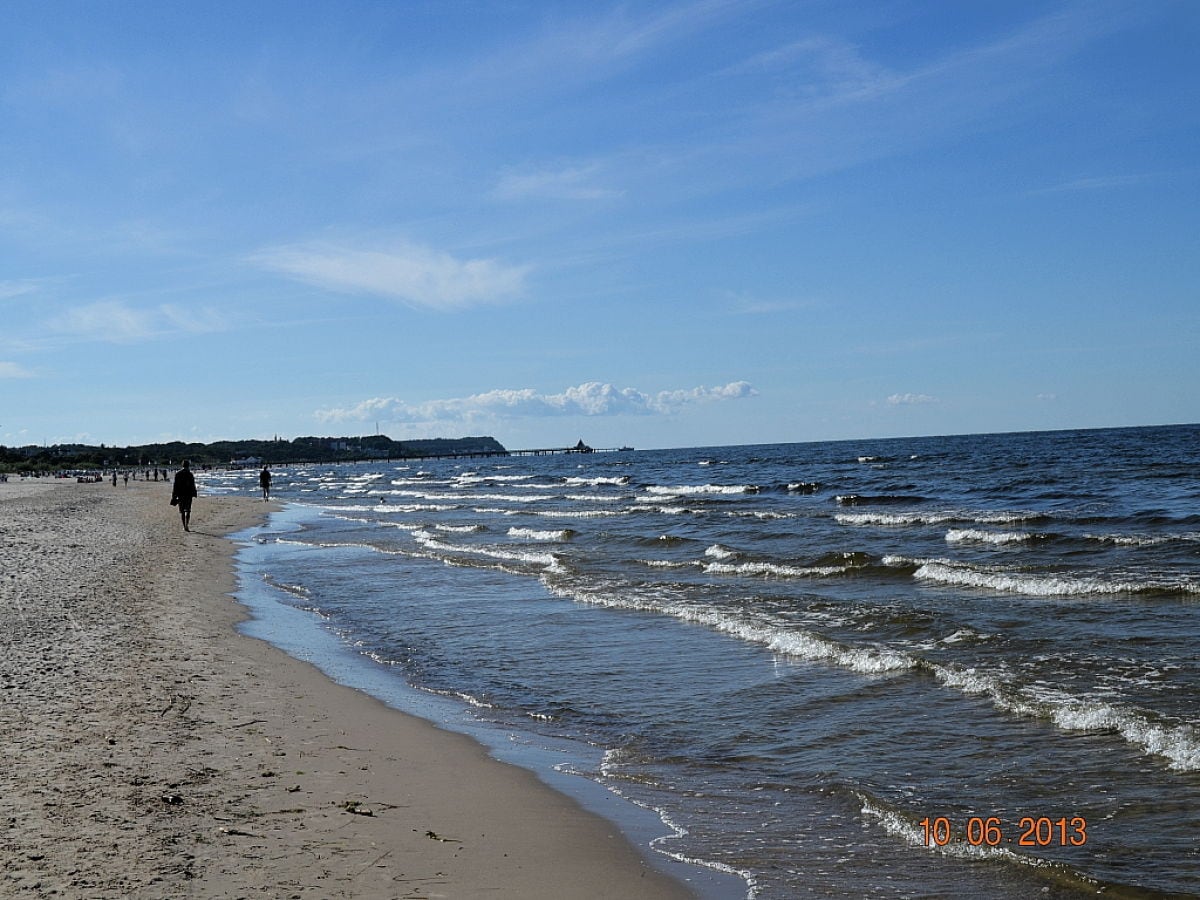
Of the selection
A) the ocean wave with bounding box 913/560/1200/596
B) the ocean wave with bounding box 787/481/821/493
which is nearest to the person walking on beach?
the ocean wave with bounding box 913/560/1200/596

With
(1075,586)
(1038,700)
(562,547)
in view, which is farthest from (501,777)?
(562,547)

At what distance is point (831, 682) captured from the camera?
9.96 meters

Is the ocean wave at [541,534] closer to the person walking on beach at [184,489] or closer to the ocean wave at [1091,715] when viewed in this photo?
the person walking on beach at [184,489]

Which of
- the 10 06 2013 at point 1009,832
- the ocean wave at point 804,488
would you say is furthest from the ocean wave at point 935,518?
the 10 06 2013 at point 1009,832

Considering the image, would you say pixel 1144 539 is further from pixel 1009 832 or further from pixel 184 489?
pixel 184 489

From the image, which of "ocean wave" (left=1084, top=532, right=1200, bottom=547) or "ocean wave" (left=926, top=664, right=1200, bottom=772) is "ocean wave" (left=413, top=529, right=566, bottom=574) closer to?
"ocean wave" (left=1084, top=532, right=1200, bottom=547)

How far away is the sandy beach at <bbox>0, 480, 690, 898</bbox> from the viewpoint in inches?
189

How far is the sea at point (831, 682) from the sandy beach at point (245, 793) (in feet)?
1.96

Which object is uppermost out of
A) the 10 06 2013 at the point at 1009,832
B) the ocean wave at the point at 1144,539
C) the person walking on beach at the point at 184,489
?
the person walking on beach at the point at 184,489

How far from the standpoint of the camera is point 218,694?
29.5 feet

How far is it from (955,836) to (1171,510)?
2533cm

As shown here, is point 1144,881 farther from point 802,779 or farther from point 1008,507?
point 1008,507

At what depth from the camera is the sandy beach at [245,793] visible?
4.79m

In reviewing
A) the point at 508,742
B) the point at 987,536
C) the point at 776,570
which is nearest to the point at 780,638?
the point at 508,742
